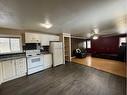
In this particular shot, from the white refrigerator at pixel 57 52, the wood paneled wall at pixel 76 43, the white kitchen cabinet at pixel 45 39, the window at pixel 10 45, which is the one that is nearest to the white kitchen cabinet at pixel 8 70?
the window at pixel 10 45

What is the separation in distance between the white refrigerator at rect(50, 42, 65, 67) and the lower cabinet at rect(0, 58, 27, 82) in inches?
70.9

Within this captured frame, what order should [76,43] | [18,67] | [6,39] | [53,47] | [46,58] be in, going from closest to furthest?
[18,67] < [6,39] < [46,58] < [53,47] < [76,43]

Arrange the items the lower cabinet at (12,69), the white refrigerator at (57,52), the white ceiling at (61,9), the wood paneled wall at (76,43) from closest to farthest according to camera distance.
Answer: the white ceiling at (61,9) < the lower cabinet at (12,69) < the white refrigerator at (57,52) < the wood paneled wall at (76,43)

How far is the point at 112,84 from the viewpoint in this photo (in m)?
2.87

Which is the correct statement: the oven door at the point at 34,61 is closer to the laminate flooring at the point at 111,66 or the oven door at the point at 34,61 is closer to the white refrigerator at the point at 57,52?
the white refrigerator at the point at 57,52

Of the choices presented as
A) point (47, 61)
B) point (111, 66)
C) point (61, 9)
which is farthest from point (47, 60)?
point (111, 66)

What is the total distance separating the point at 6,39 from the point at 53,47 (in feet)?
7.87

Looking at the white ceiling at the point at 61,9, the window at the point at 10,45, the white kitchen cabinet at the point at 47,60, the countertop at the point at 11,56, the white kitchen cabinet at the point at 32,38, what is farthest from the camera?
the white kitchen cabinet at the point at 47,60

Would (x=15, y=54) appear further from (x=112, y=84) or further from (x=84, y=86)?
(x=112, y=84)

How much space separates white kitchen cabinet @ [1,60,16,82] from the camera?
3.13 meters

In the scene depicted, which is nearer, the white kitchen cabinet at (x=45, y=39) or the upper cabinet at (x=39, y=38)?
the upper cabinet at (x=39, y=38)

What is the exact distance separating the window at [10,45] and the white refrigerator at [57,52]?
6.02ft

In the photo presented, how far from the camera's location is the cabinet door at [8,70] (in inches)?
123

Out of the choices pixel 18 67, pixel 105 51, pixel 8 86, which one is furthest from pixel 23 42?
pixel 105 51
